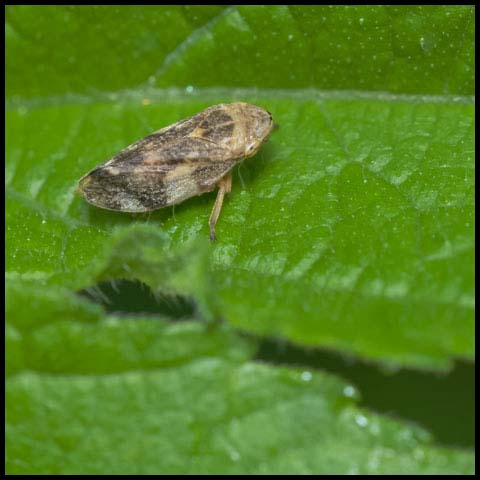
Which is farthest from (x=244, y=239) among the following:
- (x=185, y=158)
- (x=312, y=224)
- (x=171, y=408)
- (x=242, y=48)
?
(x=171, y=408)

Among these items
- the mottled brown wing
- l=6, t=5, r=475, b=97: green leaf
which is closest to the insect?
the mottled brown wing

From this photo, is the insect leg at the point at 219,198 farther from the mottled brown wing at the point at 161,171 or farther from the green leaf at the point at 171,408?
the green leaf at the point at 171,408

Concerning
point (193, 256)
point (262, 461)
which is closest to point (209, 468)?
point (262, 461)

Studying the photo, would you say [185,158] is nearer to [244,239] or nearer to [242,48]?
[242,48]

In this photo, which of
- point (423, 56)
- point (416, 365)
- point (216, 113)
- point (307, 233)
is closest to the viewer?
point (416, 365)

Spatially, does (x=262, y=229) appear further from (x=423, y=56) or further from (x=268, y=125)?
(x=423, y=56)

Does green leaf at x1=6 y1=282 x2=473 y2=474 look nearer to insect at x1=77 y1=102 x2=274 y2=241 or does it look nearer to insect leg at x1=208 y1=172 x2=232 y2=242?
insect leg at x1=208 y1=172 x2=232 y2=242
